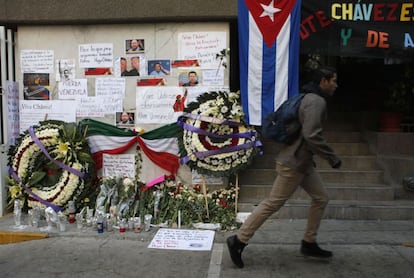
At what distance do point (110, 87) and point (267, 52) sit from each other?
8.02ft

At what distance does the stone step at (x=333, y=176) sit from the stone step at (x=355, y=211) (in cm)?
55

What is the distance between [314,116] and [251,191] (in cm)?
252

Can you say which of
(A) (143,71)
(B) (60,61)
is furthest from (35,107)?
(A) (143,71)

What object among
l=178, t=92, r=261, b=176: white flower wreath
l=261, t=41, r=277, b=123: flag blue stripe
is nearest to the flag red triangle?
l=261, t=41, r=277, b=123: flag blue stripe

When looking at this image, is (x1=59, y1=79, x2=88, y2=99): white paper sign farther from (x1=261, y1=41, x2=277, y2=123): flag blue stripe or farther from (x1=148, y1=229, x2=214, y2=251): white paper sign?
(x1=261, y1=41, x2=277, y2=123): flag blue stripe

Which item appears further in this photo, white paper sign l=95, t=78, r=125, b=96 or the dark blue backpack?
white paper sign l=95, t=78, r=125, b=96

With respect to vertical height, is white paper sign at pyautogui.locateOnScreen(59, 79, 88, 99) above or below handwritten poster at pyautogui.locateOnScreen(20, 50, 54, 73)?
below

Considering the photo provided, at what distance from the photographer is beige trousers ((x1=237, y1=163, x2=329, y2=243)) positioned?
12.7 ft

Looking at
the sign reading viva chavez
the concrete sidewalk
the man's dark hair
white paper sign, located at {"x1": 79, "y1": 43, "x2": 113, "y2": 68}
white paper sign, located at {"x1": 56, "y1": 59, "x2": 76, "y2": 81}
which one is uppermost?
the sign reading viva chavez

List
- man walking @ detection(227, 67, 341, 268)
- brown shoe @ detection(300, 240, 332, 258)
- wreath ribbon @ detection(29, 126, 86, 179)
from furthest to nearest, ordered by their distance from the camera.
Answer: wreath ribbon @ detection(29, 126, 86, 179) < brown shoe @ detection(300, 240, 332, 258) < man walking @ detection(227, 67, 341, 268)

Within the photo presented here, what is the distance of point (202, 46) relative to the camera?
5789 mm

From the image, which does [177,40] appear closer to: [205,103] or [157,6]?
[157,6]

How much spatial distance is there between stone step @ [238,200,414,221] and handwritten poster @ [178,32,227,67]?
7.24 feet

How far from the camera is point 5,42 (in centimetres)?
609
